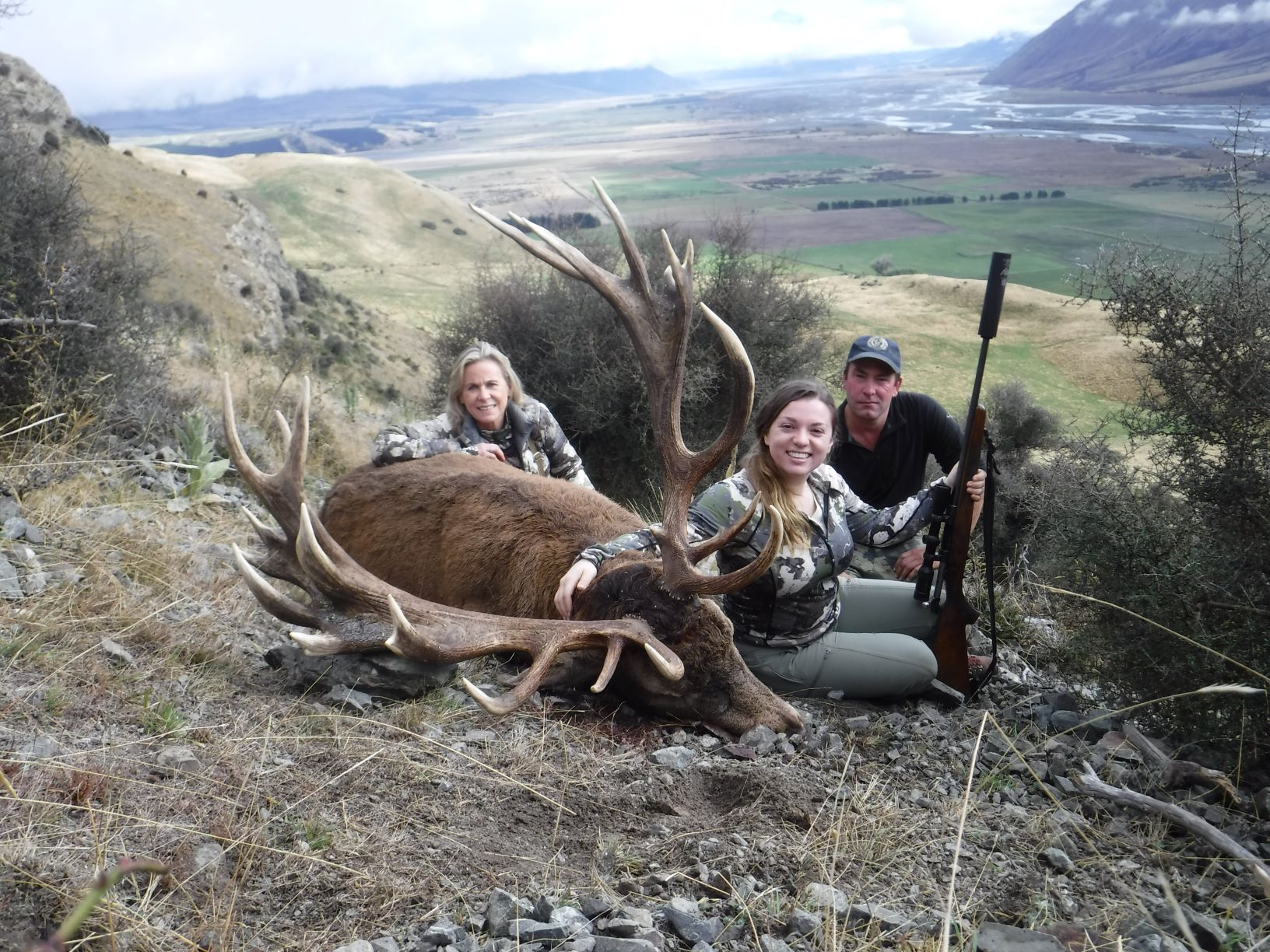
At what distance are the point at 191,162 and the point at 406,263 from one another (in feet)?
58.7

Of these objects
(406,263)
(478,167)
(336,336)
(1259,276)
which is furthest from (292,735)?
(478,167)

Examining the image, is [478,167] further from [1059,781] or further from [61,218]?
[1059,781]

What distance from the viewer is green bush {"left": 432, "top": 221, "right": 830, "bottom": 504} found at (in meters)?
11.4

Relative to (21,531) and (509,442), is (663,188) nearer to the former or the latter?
(509,442)

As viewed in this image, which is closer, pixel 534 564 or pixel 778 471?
pixel 778 471

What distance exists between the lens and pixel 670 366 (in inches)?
188

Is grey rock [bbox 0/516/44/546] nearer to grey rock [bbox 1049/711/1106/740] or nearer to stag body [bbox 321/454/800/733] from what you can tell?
stag body [bbox 321/454/800/733]

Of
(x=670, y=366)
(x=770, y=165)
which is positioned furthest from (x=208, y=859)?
(x=770, y=165)

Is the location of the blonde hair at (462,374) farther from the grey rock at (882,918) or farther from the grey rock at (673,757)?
the grey rock at (882,918)

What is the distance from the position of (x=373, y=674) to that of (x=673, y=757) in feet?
4.36

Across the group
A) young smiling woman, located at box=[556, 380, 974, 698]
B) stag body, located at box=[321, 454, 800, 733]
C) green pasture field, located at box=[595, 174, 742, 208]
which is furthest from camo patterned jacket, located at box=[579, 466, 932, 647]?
green pasture field, located at box=[595, 174, 742, 208]

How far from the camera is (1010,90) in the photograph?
1764 inches

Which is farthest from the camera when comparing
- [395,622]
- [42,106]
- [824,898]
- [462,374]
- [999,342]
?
[42,106]

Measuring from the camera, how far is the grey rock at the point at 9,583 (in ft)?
12.9
